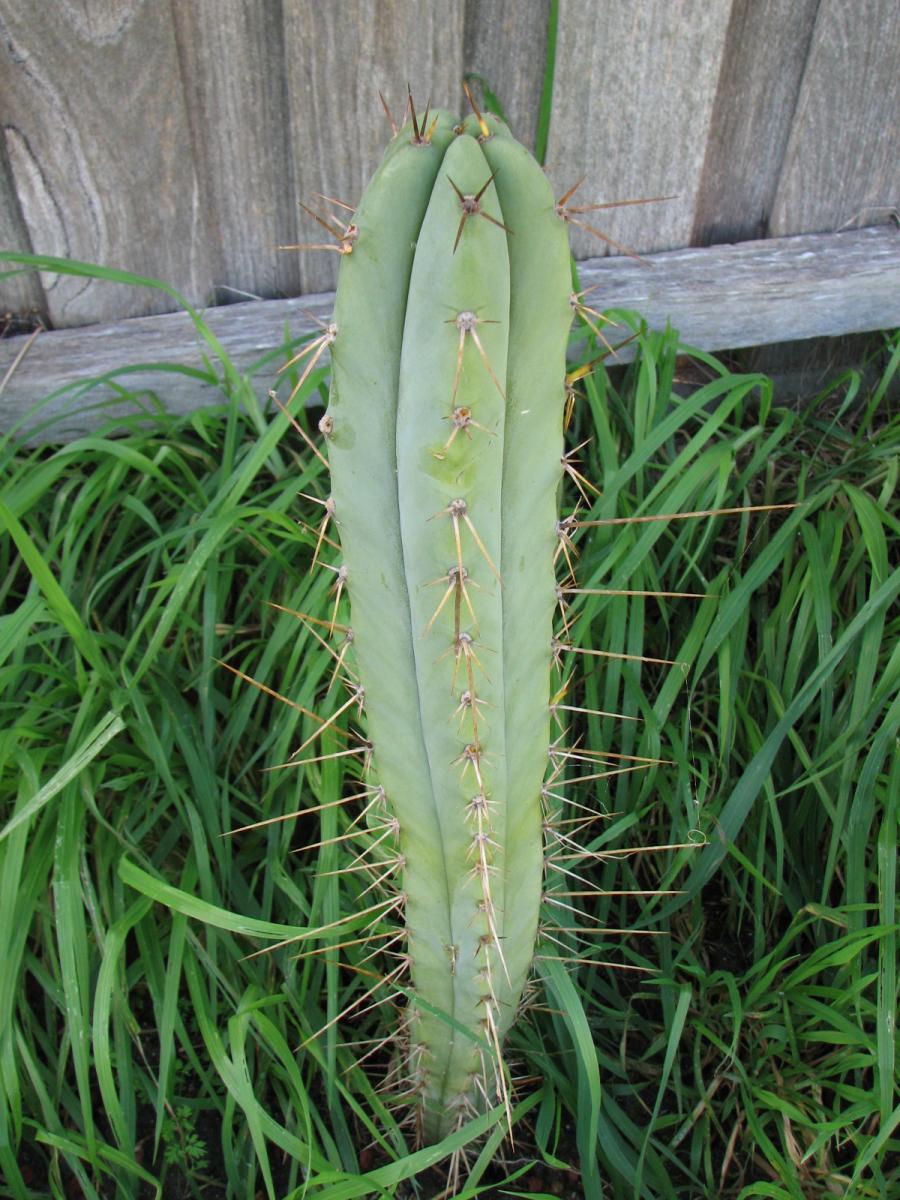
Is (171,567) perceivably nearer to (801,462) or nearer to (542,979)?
(542,979)

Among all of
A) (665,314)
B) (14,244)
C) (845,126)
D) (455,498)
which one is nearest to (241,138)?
(14,244)

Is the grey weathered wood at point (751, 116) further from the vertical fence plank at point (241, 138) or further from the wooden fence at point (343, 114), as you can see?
the vertical fence plank at point (241, 138)

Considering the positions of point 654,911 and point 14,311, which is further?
point 14,311

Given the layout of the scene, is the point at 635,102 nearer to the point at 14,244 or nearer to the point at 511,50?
the point at 511,50

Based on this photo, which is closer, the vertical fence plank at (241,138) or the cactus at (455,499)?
the cactus at (455,499)

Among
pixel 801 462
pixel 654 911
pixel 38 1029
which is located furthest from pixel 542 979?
pixel 801 462

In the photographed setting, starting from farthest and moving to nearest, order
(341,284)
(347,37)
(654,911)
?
(347,37), (654,911), (341,284)

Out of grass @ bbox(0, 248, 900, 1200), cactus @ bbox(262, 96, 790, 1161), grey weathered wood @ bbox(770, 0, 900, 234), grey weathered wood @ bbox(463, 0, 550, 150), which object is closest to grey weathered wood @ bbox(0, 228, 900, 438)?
grey weathered wood @ bbox(770, 0, 900, 234)

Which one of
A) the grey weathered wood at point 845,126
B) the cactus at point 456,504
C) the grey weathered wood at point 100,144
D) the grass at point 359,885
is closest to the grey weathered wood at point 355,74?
the grey weathered wood at point 100,144
